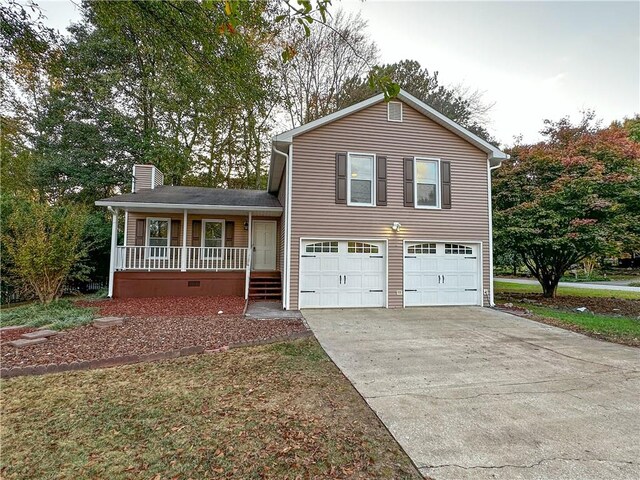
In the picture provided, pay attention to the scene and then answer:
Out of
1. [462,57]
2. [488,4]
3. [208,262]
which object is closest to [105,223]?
[208,262]

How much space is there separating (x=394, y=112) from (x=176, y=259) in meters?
9.08

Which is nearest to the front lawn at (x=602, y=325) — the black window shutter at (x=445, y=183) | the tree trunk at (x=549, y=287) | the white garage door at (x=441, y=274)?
the white garage door at (x=441, y=274)

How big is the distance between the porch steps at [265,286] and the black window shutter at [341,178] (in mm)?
3905

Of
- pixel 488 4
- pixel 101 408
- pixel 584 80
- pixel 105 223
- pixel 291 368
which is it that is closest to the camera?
pixel 101 408

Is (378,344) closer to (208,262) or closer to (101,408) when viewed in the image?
(101,408)

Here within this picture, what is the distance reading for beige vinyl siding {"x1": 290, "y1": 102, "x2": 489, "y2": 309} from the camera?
923 centimetres

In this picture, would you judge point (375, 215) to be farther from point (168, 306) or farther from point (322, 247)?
point (168, 306)

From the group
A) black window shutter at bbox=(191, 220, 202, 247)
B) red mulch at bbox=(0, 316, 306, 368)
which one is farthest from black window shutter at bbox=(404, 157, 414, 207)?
black window shutter at bbox=(191, 220, 202, 247)

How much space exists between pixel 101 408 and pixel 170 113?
1794 cm

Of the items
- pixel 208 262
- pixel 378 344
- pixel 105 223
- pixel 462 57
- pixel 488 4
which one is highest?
pixel 488 4

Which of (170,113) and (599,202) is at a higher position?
(170,113)

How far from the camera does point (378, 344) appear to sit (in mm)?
5707

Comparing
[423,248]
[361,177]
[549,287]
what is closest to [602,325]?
[423,248]

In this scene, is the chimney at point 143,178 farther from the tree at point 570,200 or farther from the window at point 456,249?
the tree at point 570,200
